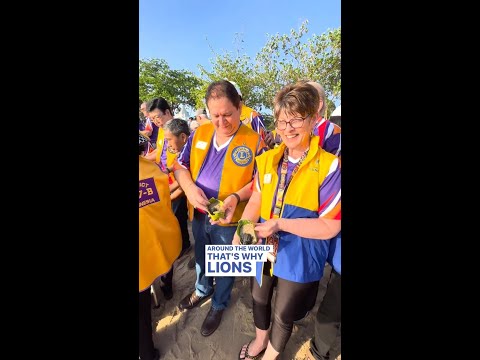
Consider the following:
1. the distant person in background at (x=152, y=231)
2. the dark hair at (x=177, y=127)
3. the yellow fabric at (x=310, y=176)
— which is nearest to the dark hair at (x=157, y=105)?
the dark hair at (x=177, y=127)

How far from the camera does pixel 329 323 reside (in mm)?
1388

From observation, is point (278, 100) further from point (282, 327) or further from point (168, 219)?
point (282, 327)

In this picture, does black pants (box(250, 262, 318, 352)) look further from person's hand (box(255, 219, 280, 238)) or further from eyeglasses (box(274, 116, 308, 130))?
eyeglasses (box(274, 116, 308, 130))

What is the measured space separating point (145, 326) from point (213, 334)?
579mm

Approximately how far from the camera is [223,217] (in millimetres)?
1283

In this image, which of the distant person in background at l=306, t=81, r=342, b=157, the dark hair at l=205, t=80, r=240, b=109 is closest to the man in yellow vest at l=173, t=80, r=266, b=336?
the dark hair at l=205, t=80, r=240, b=109

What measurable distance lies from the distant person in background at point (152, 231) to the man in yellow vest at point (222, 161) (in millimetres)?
207

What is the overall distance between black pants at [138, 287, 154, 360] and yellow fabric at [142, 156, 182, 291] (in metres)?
0.20

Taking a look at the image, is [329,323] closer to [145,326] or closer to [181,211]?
[145,326]

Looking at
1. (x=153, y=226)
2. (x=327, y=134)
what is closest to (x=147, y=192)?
(x=153, y=226)

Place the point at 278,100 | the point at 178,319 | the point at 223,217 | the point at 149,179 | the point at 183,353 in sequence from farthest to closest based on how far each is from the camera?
the point at 178,319, the point at 183,353, the point at 223,217, the point at 149,179, the point at 278,100
